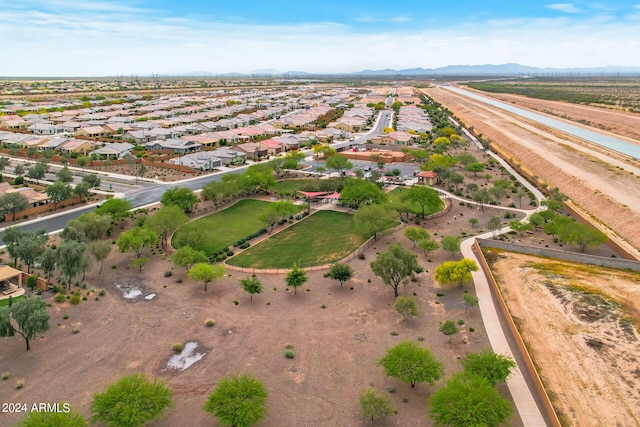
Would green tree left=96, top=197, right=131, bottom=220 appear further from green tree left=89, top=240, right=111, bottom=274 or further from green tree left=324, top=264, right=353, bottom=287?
green tree left=324, top=264, right=353, bottom=287

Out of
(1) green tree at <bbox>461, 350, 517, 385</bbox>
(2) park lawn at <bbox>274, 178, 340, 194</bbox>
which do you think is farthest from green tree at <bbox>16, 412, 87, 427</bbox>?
(2) park lawn at <bbox>274, 178, 340, 194</bbox>

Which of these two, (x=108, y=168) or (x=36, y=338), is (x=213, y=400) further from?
(x=108, y=168)

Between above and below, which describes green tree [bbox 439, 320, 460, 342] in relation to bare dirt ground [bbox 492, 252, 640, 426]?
above

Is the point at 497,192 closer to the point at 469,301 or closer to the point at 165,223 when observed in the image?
the point at 469,301

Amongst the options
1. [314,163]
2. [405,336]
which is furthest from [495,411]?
[314,163]

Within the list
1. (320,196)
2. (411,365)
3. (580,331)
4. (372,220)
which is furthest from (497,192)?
(411,365)

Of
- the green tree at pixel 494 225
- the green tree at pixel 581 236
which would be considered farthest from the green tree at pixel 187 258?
the green tree at pixel 581 236

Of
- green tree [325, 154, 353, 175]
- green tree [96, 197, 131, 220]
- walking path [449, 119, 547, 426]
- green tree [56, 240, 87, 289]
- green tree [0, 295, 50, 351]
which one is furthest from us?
green tree [325, 154, 353, 175]
